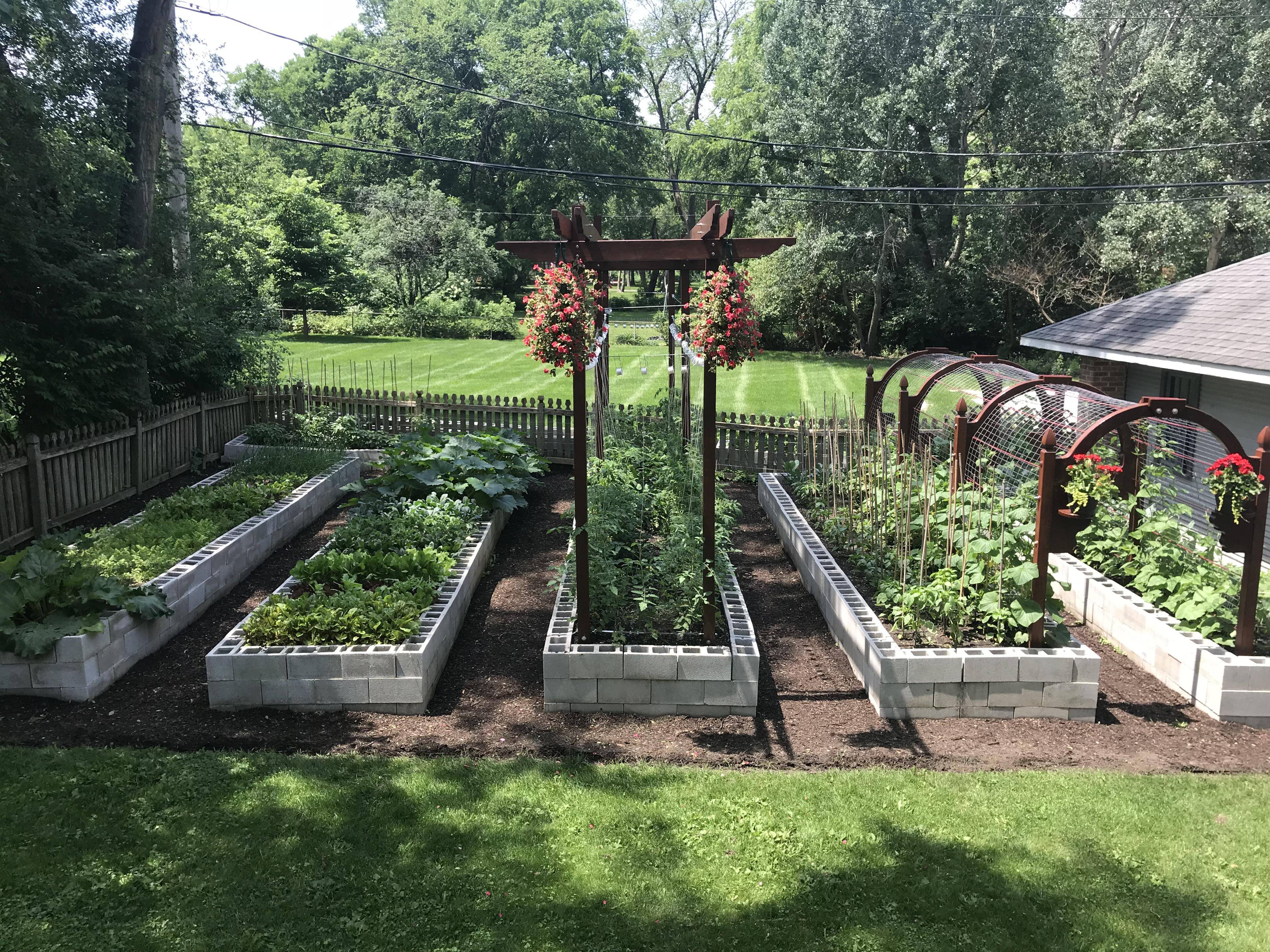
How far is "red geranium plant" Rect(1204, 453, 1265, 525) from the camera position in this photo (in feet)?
17.7

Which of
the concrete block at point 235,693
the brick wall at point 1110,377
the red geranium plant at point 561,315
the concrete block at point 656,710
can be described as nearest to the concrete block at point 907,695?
the concrete block at point 656,710

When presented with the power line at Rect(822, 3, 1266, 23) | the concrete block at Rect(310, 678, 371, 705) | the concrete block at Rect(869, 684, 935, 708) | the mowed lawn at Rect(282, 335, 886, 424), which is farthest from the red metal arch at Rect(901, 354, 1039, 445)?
the power line at Rect(822, 3, 1266, 23)

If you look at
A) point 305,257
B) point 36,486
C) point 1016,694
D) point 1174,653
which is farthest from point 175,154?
point 305,257

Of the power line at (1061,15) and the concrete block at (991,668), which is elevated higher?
the power line at (1061,15)

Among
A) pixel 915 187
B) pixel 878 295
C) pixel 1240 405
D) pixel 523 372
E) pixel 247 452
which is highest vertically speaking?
pixel 915 187

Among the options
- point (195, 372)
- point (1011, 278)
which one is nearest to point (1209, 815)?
point (195, 372)

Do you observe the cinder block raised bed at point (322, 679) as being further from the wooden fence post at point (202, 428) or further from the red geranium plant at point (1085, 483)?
the wooden fence post at point (202, 428)

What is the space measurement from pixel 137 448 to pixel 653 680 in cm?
745

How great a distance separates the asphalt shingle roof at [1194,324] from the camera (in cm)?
842

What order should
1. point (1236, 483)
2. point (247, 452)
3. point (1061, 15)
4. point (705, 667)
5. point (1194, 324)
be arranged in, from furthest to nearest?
point (1061, 15), point (247, 452), point (1194, 324), point (1236, 483), point (705, 667)

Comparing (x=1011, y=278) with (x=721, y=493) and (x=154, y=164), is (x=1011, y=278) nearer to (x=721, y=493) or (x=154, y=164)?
(x=721, y=493)

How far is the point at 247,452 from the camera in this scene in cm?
1130

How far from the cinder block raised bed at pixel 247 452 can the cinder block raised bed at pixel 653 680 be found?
6.65 meters

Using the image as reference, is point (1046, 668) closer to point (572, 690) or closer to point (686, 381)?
point (572, 690)
